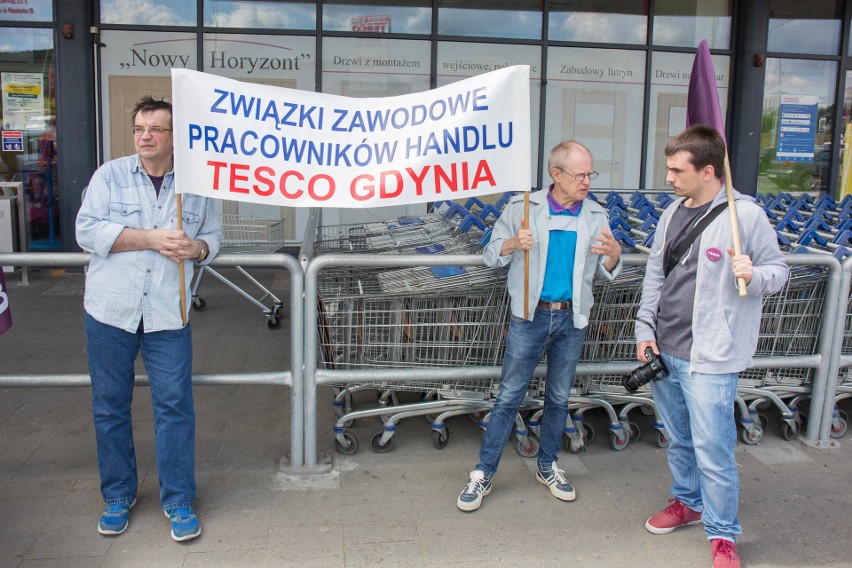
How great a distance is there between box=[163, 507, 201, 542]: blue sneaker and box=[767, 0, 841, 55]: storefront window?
9904 millimetres

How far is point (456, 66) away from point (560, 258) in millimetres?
6808

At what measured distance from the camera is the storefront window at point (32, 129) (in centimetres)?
959

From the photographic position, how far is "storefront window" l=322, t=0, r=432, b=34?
10.1 meters

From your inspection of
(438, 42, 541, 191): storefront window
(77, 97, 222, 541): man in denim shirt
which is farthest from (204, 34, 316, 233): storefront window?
(77, 97, 222, 541): man in denim shirt

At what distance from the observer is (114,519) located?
3762 millimetres

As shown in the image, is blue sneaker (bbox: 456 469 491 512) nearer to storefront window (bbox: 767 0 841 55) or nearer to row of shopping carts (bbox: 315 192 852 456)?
row of shopping carts (bbox: 315 192 852 456)

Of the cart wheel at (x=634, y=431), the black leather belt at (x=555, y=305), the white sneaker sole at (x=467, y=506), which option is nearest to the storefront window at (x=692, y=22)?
the cart wheel at (x=634, y=431)

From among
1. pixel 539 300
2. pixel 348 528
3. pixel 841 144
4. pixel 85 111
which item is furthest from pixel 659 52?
pixel 348 528

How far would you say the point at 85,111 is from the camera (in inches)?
373

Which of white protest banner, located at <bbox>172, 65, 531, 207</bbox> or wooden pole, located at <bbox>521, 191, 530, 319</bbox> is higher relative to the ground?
white protest banner, located at <bbox>172, 65, 531, 207</bbox>

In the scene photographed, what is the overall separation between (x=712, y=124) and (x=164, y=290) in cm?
262

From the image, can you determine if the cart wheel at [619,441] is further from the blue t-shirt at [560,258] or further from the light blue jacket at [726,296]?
the light blue jacket at [726,296]

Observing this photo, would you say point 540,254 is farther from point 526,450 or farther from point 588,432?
point 588,432

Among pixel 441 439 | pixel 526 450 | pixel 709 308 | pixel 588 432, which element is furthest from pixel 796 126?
pixel 709 308
